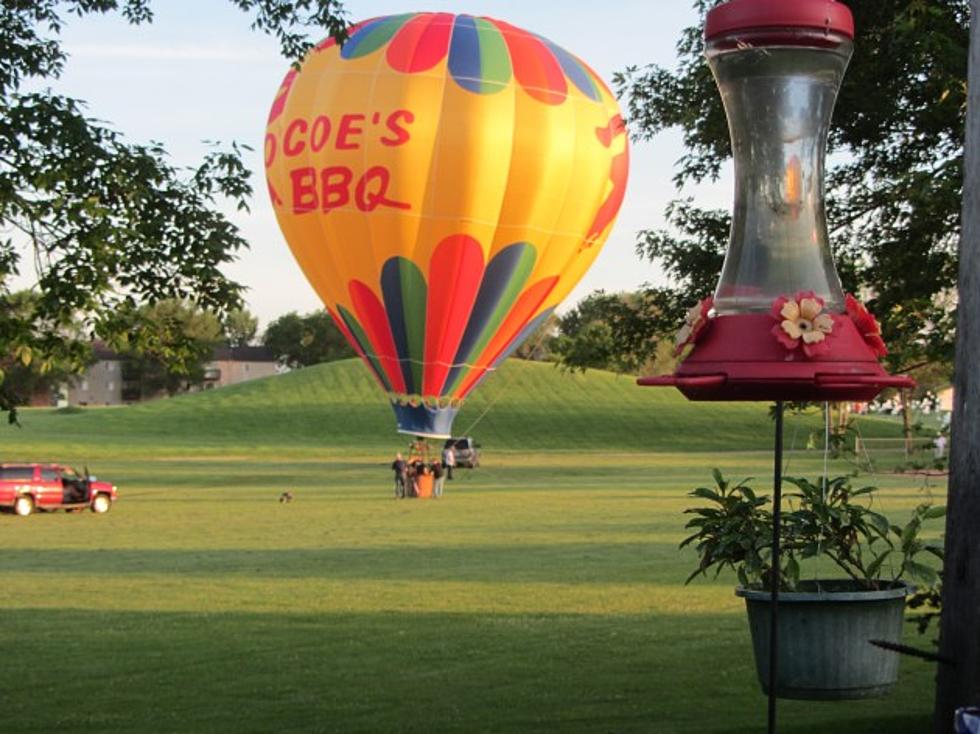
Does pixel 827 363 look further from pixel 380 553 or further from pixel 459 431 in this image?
pixel 459 431

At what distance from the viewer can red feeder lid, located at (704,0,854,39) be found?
6.35 meters

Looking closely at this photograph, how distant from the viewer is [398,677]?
15.5 meters

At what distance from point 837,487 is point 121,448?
280 ft

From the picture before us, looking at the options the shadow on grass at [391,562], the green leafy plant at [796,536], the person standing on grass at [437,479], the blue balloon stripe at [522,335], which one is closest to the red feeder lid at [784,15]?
the green leafy plant at [796,536]

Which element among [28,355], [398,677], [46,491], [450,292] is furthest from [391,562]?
[46,491]

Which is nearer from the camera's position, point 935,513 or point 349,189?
point 935,513

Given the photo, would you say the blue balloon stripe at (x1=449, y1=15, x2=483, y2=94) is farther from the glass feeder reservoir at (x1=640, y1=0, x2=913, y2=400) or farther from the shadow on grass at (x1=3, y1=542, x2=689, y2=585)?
the glass feeder reservoir at (x1=640, y1=0, x2=913, y2=400)

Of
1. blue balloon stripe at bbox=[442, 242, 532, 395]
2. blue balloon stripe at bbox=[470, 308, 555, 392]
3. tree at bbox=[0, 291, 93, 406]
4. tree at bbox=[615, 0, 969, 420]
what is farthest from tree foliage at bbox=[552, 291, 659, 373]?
blue balloon stripe at bbox=[470, 308, 555, 392]

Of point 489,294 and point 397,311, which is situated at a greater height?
point 489,294

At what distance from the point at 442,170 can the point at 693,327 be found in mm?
37947

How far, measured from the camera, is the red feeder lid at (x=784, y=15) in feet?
20.8

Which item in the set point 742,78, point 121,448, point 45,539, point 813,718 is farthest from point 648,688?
point 121,448

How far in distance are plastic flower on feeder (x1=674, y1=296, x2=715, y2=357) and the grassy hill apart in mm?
81158

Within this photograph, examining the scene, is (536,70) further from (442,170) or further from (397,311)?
(397,311)
